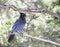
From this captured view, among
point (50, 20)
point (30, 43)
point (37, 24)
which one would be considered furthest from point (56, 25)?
point (30, 43)

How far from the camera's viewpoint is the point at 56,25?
443 centimetres

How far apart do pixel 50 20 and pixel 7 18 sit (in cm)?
102

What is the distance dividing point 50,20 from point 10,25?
3.12 ft

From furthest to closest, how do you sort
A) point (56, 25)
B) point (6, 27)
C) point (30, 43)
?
point (30, 43) → point (6, 27) → point (56, 25)

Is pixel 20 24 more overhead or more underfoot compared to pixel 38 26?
more overhead

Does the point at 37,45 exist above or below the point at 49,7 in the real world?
below

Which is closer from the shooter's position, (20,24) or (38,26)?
(20,24)

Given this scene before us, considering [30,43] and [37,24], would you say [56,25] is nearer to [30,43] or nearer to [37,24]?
[37,24]

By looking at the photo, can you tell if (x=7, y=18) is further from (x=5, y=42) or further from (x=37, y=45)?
(x=37, y=45)


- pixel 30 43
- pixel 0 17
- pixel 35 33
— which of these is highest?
pixel 0 17

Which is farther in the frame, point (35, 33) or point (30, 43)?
point (30, 43)

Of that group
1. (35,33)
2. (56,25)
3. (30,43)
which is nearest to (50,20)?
(56,25)

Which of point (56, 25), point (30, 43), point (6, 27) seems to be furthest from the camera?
point (30, 43)

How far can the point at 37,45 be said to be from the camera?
16.3ft
